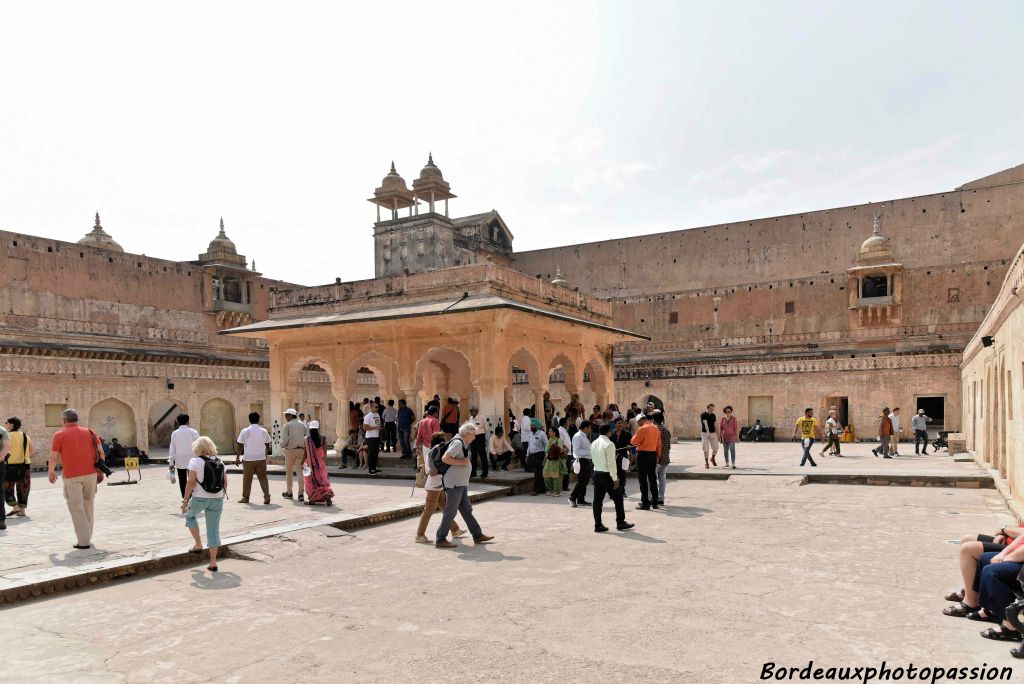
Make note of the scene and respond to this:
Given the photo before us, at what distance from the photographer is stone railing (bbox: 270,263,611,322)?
15.0 meters

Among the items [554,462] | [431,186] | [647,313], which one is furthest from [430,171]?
[554,462]

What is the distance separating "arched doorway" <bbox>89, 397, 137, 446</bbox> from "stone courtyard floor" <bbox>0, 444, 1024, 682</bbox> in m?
13.3

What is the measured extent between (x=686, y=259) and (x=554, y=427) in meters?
26.7

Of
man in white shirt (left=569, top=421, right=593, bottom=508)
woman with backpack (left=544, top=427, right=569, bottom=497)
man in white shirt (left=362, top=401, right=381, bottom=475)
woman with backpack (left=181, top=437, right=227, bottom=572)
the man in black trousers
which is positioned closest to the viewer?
woman with backpack (left=181, top=437, right=227, bottom=572)

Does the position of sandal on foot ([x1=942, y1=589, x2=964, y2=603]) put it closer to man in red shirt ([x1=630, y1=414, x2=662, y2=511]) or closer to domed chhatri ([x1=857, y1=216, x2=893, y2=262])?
man in red shirt ([x1=630, y1=414, x2=662, y2=511])

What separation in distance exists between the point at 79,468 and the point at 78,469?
0.5 inches

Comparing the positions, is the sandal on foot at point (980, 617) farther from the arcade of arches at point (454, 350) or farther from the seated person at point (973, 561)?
the arcade of arches at point (454, 350)

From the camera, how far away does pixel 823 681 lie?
388 centimetres

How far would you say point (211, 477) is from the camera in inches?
269

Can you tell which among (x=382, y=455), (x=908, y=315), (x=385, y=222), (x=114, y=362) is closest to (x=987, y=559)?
(x=382, y=455)

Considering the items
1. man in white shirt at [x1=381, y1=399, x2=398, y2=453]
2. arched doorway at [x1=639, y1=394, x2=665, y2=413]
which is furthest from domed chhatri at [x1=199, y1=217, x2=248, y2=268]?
arched doorway at [x1=639, y1=394, x2=665, y2=413]

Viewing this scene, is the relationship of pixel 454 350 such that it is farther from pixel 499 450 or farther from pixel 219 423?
pixel 219 423

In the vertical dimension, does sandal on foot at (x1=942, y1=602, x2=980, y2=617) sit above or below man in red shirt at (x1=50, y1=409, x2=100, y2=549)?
below

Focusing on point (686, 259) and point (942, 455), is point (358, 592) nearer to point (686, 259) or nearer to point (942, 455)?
point (942, 455)
